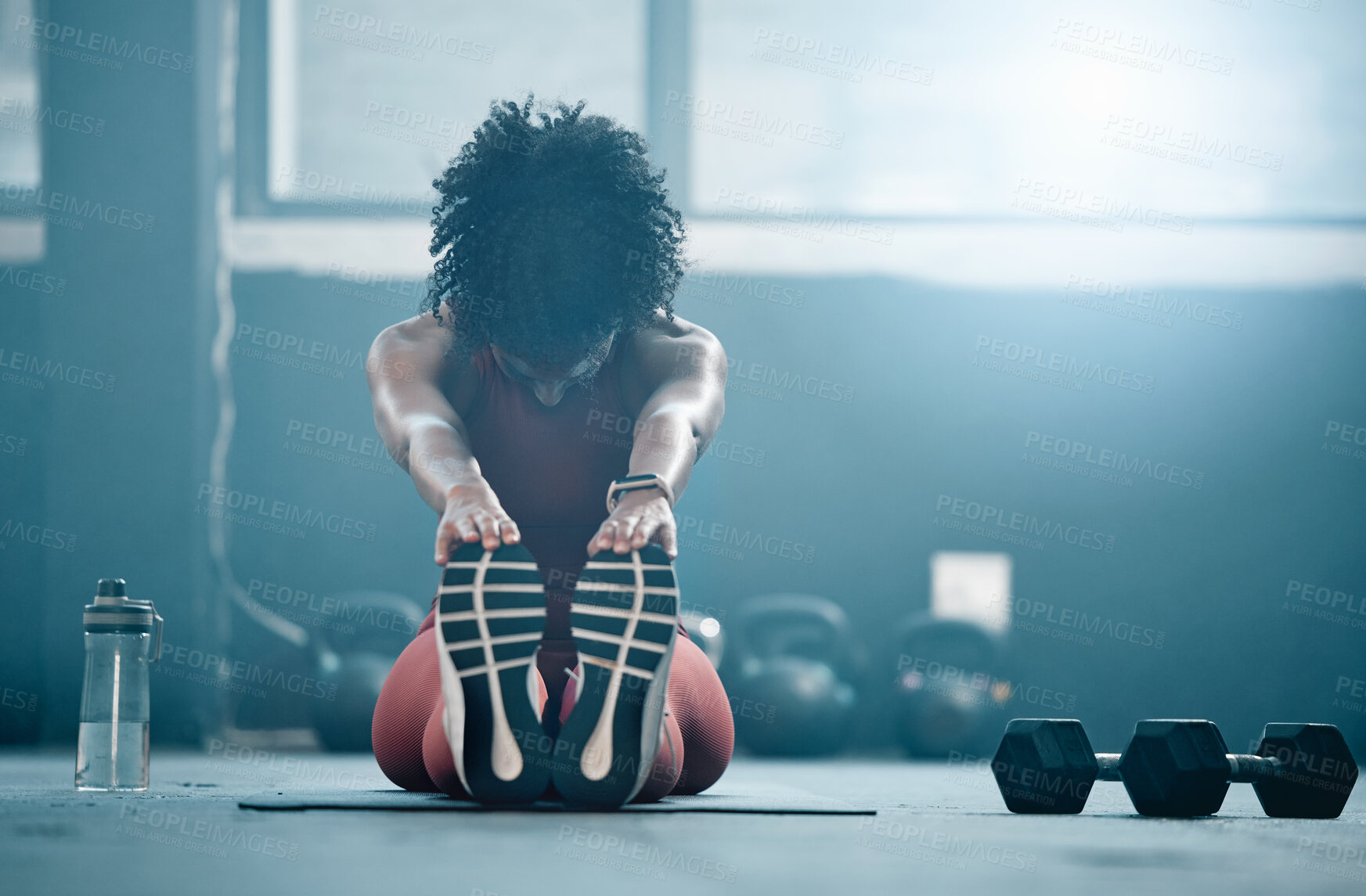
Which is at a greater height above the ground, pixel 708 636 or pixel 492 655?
pixel 492 655

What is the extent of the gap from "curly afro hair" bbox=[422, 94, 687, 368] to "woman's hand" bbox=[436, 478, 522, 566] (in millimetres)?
298

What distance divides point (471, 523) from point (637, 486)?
215 mm

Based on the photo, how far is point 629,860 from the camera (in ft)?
4.07

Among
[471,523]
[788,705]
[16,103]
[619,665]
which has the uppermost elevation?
[16,103]

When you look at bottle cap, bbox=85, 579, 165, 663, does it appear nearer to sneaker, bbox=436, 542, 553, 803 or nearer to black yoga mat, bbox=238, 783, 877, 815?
black yoga mat, bbox=238, 783, 877, 815

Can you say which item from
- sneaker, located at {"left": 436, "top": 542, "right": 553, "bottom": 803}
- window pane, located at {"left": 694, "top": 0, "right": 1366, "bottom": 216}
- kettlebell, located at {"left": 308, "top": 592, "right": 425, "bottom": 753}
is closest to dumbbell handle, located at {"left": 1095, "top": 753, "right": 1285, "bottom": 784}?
sneaker, located at {"left": 436, "top": 542, "right": 553, "bottom": 803}

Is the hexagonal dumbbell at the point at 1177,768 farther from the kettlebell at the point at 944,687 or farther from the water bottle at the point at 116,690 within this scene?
the kettlebell at the point at 944,687

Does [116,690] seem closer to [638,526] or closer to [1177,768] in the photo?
[638,526]

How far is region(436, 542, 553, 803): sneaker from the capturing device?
60.6 inches

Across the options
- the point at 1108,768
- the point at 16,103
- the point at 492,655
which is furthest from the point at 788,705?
the point at 16,103

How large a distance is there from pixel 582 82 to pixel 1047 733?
4352 mm

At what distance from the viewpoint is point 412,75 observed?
564 cm

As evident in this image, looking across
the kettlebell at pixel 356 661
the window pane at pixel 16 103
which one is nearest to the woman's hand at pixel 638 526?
the kettlebell at pixel 356 661

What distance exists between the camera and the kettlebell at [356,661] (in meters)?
4.10
